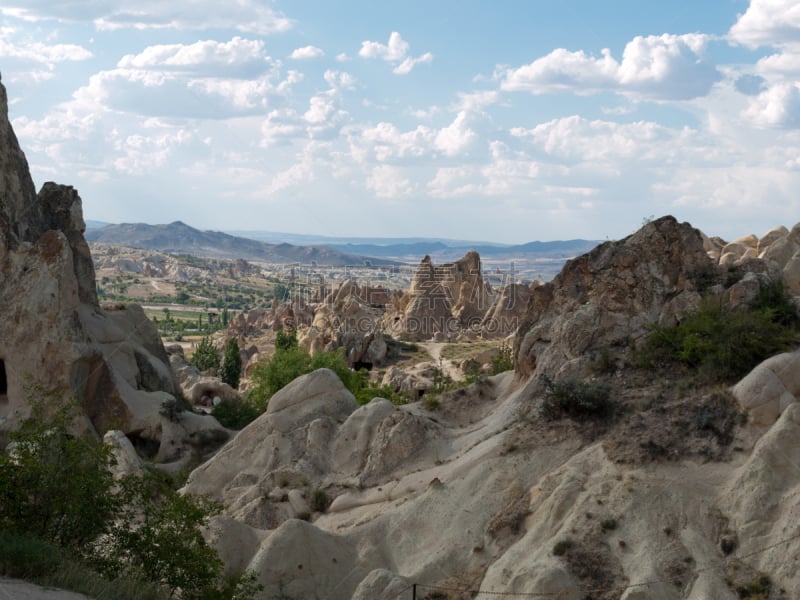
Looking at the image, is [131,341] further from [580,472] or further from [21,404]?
[580,472]

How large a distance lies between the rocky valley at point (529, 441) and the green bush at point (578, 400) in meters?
0.04

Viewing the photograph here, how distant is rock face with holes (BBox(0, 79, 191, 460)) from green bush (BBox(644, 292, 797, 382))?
15936 millimetres

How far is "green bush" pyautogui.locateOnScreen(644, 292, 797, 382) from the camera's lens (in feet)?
70.4

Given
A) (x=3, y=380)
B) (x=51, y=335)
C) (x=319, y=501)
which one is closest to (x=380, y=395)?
(x=51, y=335)

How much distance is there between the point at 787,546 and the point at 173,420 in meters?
20.4

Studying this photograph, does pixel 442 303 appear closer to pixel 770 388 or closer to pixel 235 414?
pixel 235 414

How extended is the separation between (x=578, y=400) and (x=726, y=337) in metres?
3.60

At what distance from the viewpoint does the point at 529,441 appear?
70.4ft

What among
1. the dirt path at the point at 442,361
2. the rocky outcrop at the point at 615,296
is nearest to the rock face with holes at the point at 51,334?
the rocky outcrop at the point at 615,296

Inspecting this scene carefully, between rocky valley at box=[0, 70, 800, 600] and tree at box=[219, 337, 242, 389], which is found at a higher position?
rocky valley at box=[0, 70, 800, 600]

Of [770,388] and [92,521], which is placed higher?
[770,388]

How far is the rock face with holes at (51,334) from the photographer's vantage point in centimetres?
3073

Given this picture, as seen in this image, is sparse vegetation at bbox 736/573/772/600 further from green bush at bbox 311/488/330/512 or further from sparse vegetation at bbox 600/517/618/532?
green bush at bbox 311/488/330/512

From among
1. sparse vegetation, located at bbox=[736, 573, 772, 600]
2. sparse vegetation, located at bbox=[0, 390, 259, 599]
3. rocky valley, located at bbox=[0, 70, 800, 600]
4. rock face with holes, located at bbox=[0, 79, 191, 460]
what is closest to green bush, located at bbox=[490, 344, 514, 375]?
rocky valley, located at bbox=[0, 70, 800, 600]
